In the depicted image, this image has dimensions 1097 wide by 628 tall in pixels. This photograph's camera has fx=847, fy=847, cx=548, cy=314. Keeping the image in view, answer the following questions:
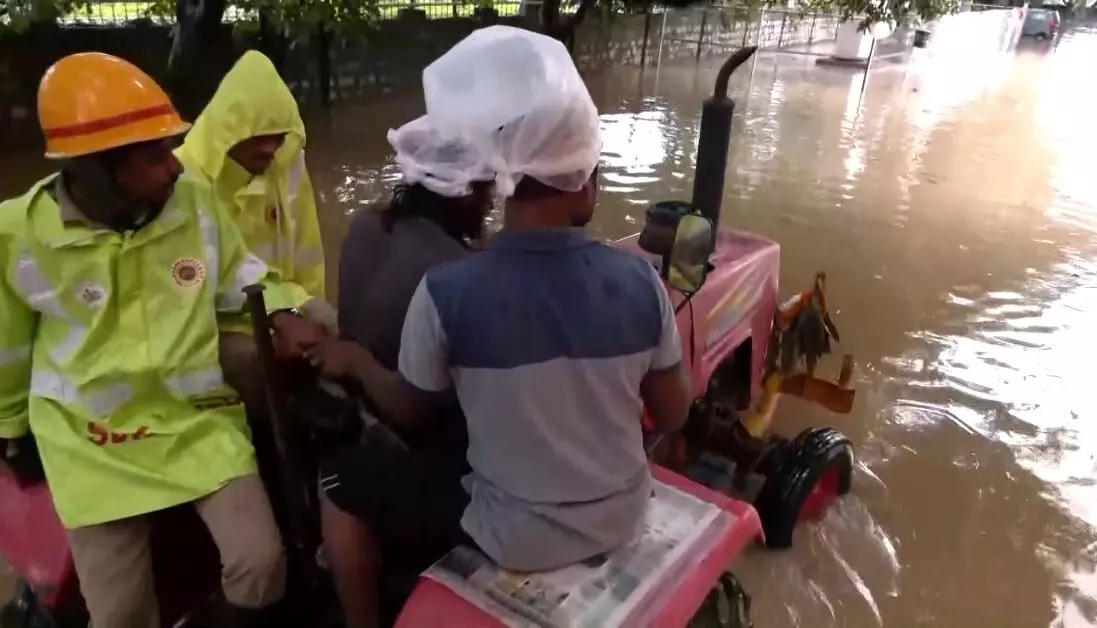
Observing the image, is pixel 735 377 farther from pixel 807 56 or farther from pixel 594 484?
pixel 807 56

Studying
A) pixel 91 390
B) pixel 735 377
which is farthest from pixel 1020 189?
pixel 91 390

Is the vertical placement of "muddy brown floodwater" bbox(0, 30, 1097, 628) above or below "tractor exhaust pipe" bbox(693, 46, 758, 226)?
below

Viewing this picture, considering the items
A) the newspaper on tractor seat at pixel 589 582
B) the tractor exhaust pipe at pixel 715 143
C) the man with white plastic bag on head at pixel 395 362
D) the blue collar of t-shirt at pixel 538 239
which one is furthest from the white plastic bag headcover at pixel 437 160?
the tractor exhaust pipe at pixel 715 143

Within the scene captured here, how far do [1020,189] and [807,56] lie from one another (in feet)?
26.8

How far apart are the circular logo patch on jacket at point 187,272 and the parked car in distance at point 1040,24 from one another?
79.3ft

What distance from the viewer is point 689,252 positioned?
6.68 ft

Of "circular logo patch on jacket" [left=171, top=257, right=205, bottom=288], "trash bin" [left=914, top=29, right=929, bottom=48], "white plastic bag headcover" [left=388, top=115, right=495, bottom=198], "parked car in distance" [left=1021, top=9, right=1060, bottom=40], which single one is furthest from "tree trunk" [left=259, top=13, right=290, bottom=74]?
"parked car in distance" [left=1021, top=9, right=1060, bottom=40]

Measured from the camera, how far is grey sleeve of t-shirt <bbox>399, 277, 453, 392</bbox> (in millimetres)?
1451

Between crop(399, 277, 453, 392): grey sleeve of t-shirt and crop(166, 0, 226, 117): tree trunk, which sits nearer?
crop(399, 277, 453, 392): grey sleeve of t-shirt

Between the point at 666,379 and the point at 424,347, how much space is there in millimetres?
464

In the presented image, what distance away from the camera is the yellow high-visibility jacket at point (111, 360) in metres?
1.70

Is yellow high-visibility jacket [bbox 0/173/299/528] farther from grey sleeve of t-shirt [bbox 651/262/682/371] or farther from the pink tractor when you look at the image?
grey sleeve of t-shirt [bbox 651/262/682/371]

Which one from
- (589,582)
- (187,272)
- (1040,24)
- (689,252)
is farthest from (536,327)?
(1040,24)

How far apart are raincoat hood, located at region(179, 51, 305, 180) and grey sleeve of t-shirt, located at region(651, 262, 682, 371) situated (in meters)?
1.65
